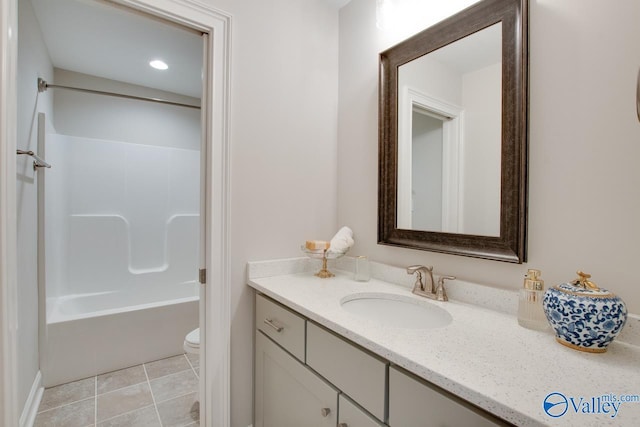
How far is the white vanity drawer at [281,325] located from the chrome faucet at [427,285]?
505mm

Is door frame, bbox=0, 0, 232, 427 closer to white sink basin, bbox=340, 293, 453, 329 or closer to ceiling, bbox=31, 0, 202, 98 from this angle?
ceiling, bbox=31, 0, 202, 98

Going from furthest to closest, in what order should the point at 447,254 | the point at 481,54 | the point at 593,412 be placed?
the point at 447,254 → the point at 481,54 → the point at 593,412

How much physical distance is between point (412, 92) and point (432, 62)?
14 centimetres

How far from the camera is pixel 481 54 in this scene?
1120mm

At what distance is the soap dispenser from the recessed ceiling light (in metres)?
2.89

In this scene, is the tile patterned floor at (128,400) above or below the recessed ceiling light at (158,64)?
below

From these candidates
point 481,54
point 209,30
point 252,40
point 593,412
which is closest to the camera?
point 593,412

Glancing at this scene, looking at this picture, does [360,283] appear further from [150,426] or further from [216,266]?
[150,426]

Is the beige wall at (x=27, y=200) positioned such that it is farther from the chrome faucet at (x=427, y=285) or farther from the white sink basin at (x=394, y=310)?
the chrome faucet at (x=427, y=285)

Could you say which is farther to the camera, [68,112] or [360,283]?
[68,112]

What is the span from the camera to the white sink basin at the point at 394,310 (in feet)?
3.69

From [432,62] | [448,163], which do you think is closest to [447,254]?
[448,163]

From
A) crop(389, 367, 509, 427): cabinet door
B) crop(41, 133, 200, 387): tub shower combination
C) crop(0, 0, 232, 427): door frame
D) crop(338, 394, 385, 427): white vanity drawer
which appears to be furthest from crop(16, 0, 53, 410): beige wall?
crop(389, 367, 509, 427): cabinet door

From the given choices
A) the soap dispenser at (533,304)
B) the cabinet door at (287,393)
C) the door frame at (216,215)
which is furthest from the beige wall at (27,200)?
the soap dispenser at (533,304)
